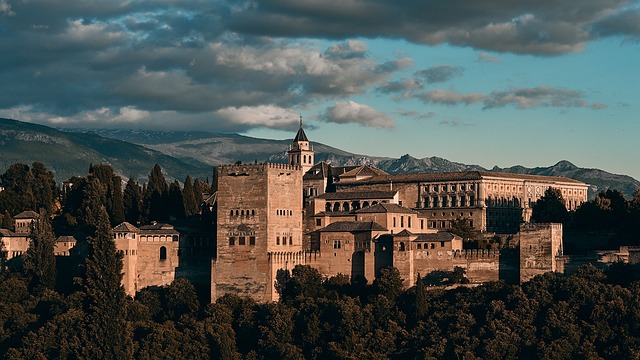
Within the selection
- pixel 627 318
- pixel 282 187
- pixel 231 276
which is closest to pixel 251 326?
pixel 231 276

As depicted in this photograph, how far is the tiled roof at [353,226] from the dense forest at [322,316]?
9.91ft

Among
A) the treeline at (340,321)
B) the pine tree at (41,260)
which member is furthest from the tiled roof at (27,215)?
the treeline at (340,321)

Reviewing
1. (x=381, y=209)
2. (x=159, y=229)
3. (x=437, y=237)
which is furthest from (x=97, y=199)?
(x=437, y=237)

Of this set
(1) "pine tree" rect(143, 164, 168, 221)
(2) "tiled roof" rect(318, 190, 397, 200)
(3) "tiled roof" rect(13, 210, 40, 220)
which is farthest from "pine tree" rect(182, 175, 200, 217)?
(3) "tiled roof" rect(13, 210, 40, 220)

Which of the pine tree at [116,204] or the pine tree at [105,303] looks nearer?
the pine tree at [105,303]

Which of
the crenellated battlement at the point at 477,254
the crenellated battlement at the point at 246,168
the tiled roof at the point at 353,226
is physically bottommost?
the crenellated battlement at the point at 477,254

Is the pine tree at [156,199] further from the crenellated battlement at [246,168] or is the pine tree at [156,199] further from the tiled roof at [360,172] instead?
the tiled roof at [360,172]

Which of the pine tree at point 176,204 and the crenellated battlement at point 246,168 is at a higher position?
the crenellated battlement at point 246,168

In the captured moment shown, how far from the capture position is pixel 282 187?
256ft

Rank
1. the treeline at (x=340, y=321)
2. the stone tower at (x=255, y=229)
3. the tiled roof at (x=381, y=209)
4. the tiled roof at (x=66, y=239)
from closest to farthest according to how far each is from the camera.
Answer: the treeline at (x=340, y=321)
the stone tower at (x=255, y=229)
the tiled roof at (x=381, y=209)
the tiled roof at (x=66, y=239)

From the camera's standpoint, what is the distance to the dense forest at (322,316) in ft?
217

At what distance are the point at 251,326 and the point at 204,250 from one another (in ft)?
30.5

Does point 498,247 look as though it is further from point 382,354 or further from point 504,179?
point 504,179

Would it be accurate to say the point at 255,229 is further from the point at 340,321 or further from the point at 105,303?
the point at 105,303
